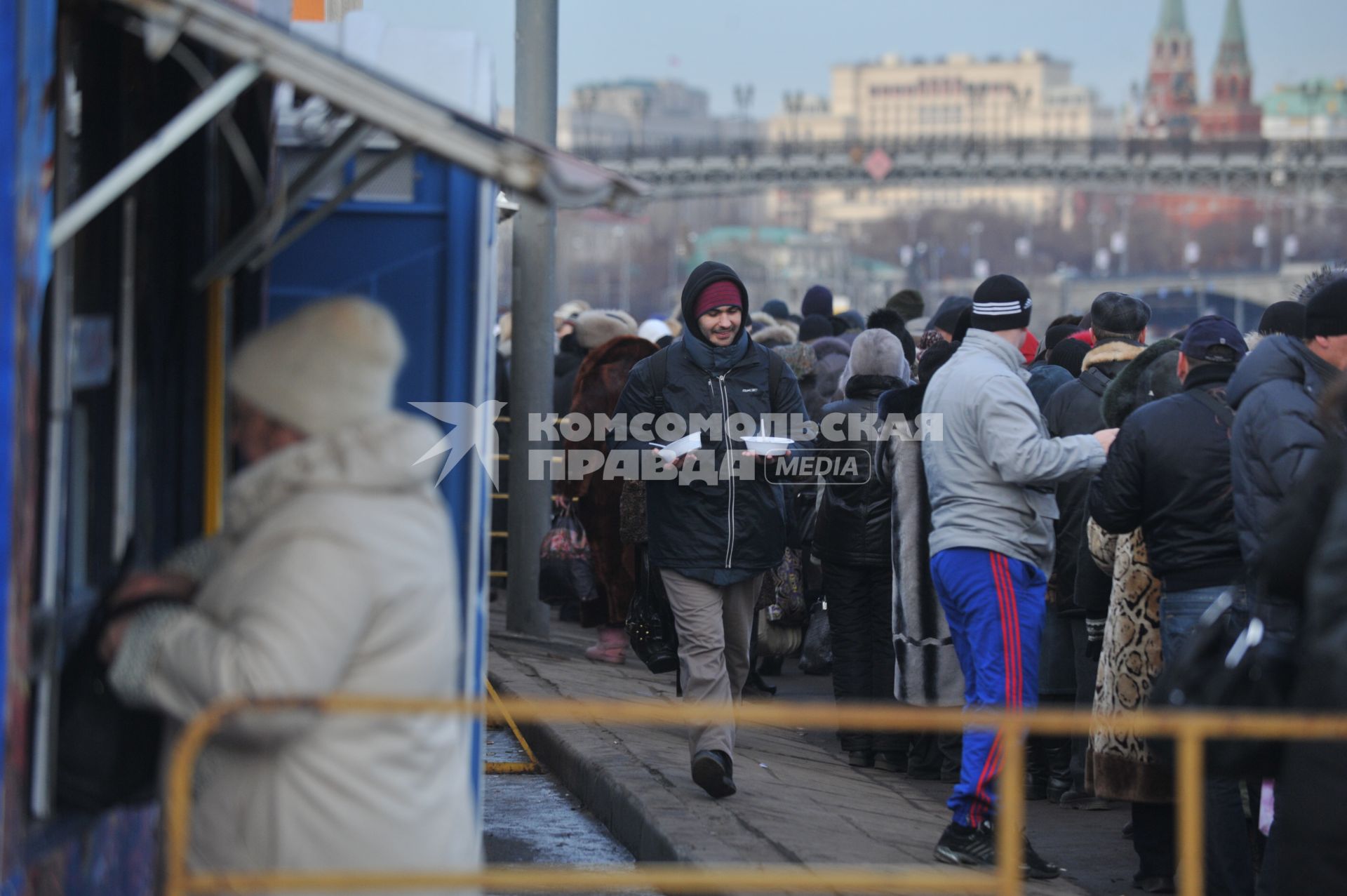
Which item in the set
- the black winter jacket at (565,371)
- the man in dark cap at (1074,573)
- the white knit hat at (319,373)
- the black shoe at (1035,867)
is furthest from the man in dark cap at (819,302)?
the white knit hat at (319,373)

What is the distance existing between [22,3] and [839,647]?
549 cm

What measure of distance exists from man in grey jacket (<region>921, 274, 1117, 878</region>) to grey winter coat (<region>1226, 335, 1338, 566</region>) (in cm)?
61

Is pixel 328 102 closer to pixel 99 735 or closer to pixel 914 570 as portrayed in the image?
pixel 99 735

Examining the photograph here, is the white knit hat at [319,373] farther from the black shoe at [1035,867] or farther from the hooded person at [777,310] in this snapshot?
the hooded person at [777,310]

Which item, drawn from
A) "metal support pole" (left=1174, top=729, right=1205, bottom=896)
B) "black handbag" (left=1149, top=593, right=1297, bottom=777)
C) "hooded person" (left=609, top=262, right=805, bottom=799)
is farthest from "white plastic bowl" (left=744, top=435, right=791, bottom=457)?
"metal support pole" (left=1174, top=729, right=1205, bottom=896)

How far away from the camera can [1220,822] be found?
18.7 feet

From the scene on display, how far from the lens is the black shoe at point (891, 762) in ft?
26.7

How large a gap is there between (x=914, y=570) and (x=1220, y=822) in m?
1.59

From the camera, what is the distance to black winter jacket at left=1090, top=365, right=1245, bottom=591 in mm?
5754

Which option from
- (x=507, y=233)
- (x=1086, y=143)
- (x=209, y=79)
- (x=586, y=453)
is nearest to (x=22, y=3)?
(x=209, y=79)

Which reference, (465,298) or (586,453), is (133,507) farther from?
(586,453)

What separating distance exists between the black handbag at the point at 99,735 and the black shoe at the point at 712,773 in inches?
125

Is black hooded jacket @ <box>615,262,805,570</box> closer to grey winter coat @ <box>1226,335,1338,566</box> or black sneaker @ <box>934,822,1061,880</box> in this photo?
black sneaker @ <box>934,822,1061,880</box>

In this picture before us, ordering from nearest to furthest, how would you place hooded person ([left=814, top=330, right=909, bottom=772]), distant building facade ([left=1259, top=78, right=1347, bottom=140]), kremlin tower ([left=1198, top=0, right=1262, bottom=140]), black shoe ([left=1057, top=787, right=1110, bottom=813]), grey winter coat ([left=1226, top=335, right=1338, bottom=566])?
grey winter coat ([left=1226, top=335, right=1338, bottom=566])
black shoe ([left=1057, top=787, right=1110, bottom=813])
hooded person ([left=814, top=330, right=909, bottom=772])
distant building facade ([left=1259, top=78, right=1347, bottom=140])
kremlin tower ([left=1198, top=0, right=1262, bottom=140])
